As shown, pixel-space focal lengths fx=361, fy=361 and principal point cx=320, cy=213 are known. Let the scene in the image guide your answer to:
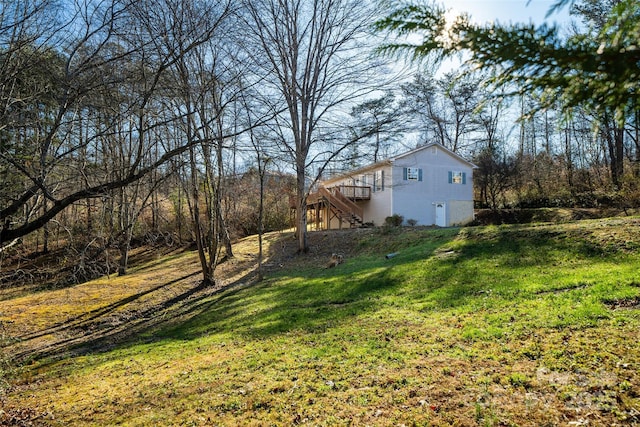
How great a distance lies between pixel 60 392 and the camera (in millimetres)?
5426

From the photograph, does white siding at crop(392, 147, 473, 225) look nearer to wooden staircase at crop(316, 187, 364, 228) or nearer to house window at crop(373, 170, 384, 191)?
house window at crop(373, 170, 384, 191)

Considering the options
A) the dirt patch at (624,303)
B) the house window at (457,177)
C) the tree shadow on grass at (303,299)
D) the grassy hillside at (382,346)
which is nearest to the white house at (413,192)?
the house window at (457,177)

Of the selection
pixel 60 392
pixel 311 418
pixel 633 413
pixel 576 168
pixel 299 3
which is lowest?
pixel 60 392

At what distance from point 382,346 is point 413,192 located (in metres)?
17.5

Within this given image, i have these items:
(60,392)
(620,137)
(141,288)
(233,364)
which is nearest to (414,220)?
(620,137)

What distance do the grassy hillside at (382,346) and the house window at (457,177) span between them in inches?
478

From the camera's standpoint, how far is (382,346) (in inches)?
205

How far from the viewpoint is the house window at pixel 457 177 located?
22906 millimetres

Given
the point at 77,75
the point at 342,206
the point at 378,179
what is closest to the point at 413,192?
the point at 378,179

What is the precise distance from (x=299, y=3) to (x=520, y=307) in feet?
49.5

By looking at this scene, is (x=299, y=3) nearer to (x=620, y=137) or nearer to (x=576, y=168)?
(x=620, y=137)

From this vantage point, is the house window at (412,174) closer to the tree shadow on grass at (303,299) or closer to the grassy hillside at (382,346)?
the tree shadow on grass at (303,299)

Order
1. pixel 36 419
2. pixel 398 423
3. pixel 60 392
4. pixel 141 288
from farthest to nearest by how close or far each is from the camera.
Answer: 1. pixel 141 288
2. pixel 60 392
3. pixel 36 419
4. pixel 398 423

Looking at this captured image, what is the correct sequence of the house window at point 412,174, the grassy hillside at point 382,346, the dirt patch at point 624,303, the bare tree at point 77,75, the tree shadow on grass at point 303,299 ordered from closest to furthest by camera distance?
the grassy hillside at point 382,346, the bare tree at point 77,75, the dirt patch at point 624,303, the tree shadow on grass at point 303,299, the house window at point 412,174
